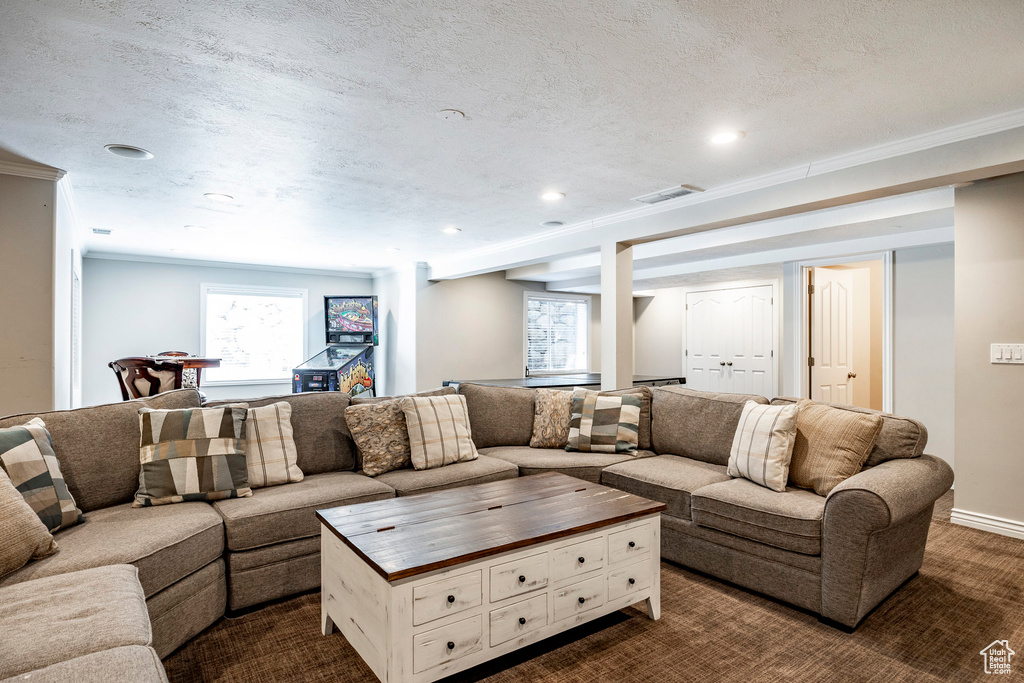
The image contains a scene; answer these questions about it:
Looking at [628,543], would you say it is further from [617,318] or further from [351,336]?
[351,336]

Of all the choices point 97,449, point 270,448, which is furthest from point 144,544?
point 270,448

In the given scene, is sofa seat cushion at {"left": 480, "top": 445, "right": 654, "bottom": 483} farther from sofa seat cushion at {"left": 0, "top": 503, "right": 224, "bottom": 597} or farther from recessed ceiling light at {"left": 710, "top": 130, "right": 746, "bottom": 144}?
recessed ceiling light at {"left": 710, "top": 130, "right": 746, "bottom": 144}

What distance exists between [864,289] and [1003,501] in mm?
3854

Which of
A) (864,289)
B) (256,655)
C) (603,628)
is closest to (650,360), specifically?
(864,289)

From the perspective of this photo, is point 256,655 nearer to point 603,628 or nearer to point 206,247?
point 603,628

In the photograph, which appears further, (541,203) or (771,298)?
(771,298)

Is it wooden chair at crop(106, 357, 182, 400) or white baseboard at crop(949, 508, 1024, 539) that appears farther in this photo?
wooden chair at crop(106, 357, 182, 400)

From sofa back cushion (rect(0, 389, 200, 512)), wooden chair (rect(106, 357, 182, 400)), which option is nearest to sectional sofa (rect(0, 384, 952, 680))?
sofa back cushion (rect(0, 389, 200, 512))

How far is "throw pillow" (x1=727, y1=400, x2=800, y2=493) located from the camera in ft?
8.59

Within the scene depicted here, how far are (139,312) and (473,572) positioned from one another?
687 centimetres

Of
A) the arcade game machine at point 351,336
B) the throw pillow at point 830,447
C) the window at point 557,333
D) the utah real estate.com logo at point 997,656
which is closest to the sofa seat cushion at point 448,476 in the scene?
the throw pillow at point 830,447

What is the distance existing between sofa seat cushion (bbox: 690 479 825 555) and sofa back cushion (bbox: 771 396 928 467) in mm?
382

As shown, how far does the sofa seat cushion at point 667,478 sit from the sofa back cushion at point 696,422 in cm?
9

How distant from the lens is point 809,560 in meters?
2.25
